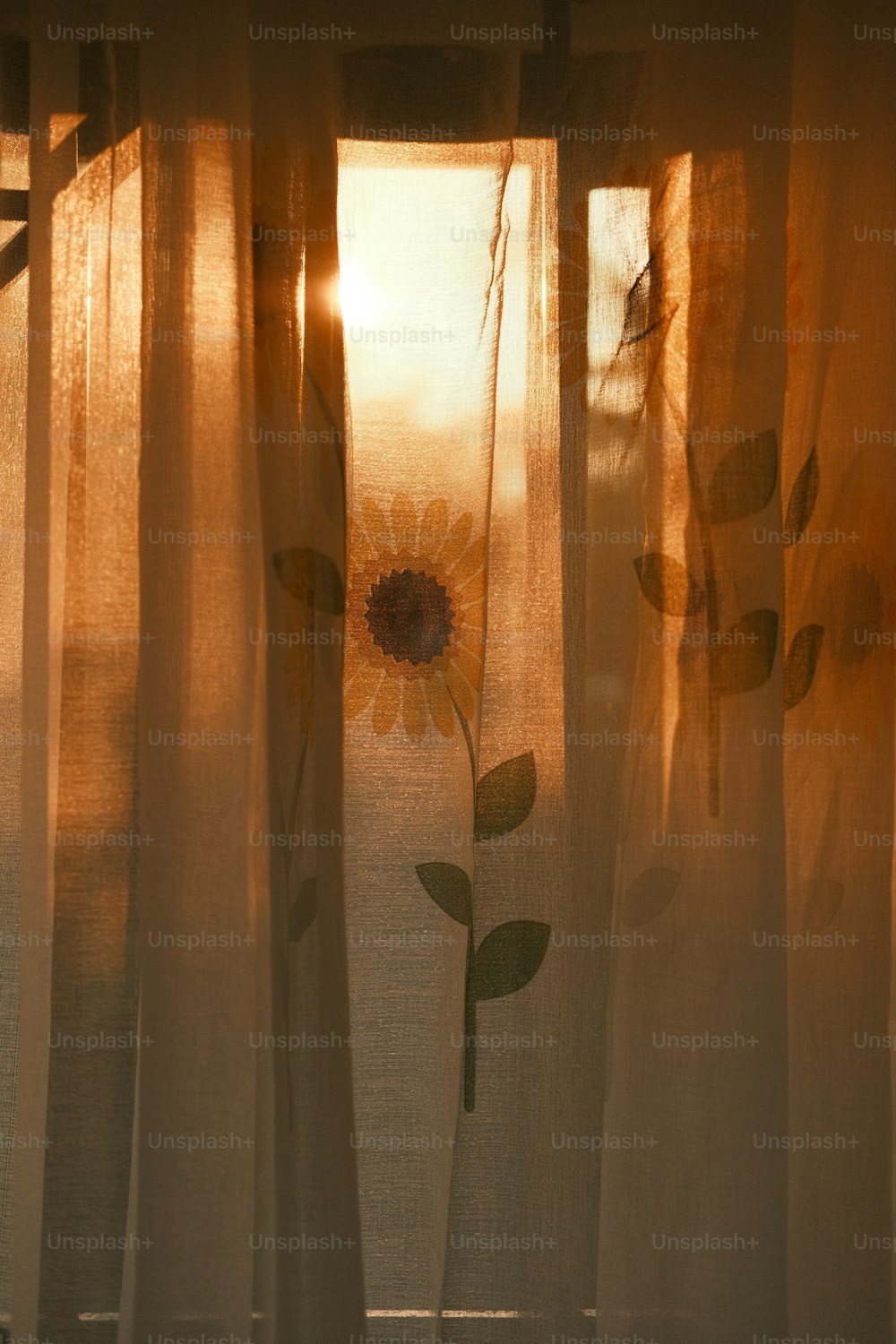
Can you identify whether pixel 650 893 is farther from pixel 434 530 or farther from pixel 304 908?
pixel 434 530

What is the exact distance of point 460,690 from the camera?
4.45ft

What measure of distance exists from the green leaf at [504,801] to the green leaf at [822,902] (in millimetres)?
383

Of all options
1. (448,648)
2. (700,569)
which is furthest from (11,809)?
(700,569)

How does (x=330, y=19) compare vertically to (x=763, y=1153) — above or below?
above

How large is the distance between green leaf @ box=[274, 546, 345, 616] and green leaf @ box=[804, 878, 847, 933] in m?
0.72

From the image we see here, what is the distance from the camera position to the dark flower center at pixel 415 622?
1356mm

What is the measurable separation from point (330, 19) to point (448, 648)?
0.85 m

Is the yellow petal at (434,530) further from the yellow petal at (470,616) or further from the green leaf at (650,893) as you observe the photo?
the green leaf at (650,893)

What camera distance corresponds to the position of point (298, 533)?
4.41 ft

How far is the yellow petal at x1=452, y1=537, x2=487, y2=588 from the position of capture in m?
1.35

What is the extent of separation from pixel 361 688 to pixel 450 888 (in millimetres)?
286

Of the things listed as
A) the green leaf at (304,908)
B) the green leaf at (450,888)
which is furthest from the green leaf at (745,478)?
the green leaf at (304,908)

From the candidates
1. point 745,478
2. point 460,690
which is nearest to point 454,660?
point 460,690

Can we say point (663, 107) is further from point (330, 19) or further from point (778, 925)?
point (778, 925)
